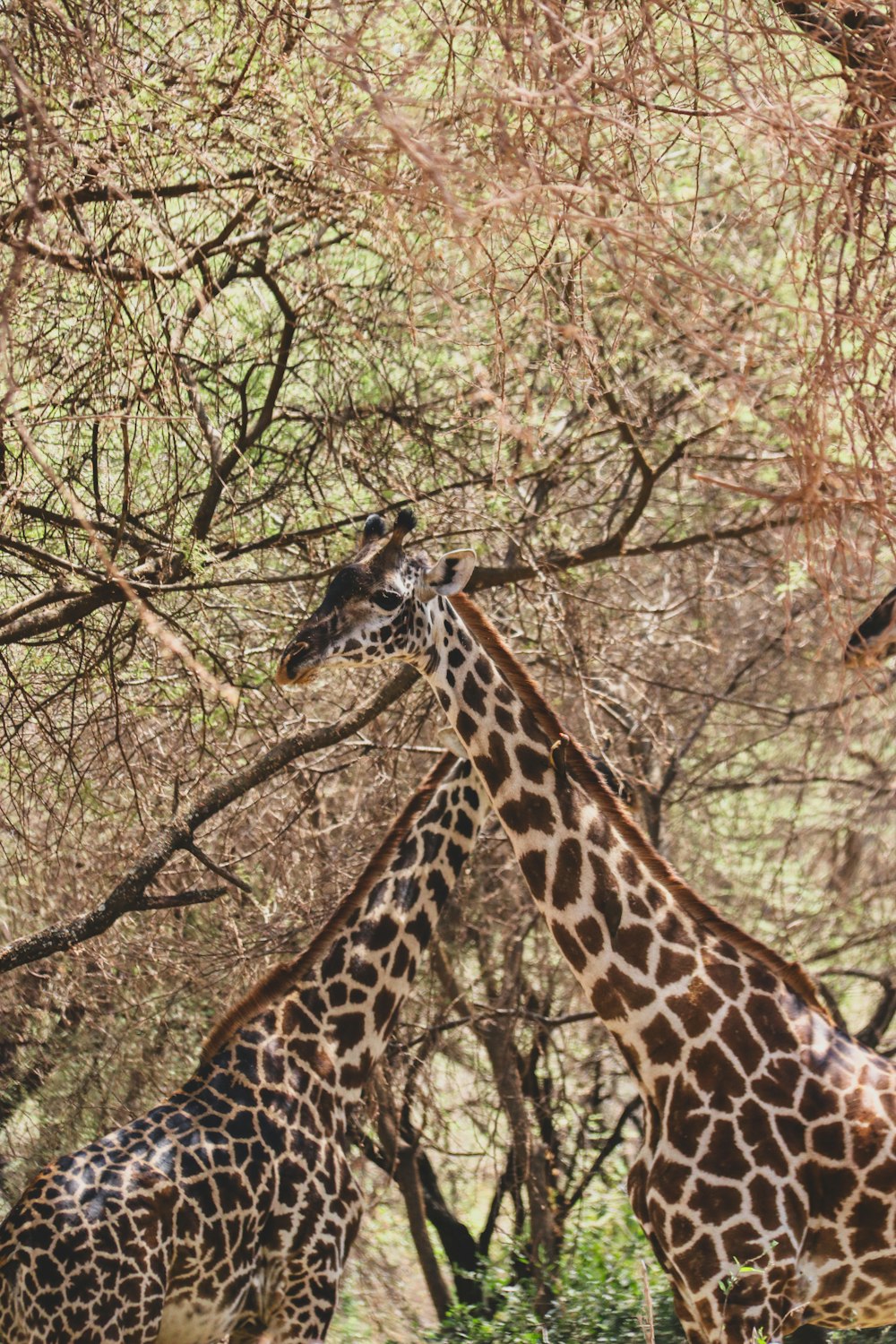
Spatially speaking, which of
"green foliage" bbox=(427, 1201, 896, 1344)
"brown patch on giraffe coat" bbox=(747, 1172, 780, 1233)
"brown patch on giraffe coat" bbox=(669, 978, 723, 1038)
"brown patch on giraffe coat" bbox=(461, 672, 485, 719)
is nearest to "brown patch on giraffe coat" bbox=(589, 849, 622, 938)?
"brown patch on giraffe coat" bbox=(669, 978, 723, 1038)

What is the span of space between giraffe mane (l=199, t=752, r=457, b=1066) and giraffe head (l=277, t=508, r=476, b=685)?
0.76 meters

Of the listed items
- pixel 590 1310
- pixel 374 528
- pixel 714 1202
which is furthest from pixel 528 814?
pixel 590 1310

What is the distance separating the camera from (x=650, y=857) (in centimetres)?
545

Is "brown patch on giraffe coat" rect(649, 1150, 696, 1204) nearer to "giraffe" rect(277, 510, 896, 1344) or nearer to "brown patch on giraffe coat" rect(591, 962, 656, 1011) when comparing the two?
"giraffe" rect(277, 510, 896, 1344)

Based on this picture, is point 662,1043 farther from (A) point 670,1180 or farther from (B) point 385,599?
(B) point 385,599

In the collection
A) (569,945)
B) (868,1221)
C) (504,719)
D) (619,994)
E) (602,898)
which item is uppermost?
(504,719)

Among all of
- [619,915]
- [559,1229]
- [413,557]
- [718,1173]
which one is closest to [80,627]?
[413,557]

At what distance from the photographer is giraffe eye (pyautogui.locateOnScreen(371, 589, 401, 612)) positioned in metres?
5.40

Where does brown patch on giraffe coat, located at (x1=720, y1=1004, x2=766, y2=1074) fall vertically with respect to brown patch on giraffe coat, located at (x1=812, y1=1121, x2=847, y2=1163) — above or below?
above

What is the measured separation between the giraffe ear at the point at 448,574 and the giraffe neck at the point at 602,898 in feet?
0.25

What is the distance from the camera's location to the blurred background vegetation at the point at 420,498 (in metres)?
3.97

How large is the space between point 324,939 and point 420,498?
5.55ft

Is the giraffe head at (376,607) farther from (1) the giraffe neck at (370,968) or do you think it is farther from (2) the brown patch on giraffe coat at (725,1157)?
(2) the brown patch on giraffe coat at (725,1157)

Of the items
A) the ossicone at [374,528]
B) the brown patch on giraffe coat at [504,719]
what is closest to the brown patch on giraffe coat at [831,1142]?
the brown patch on giraffe coat at [504,719]
